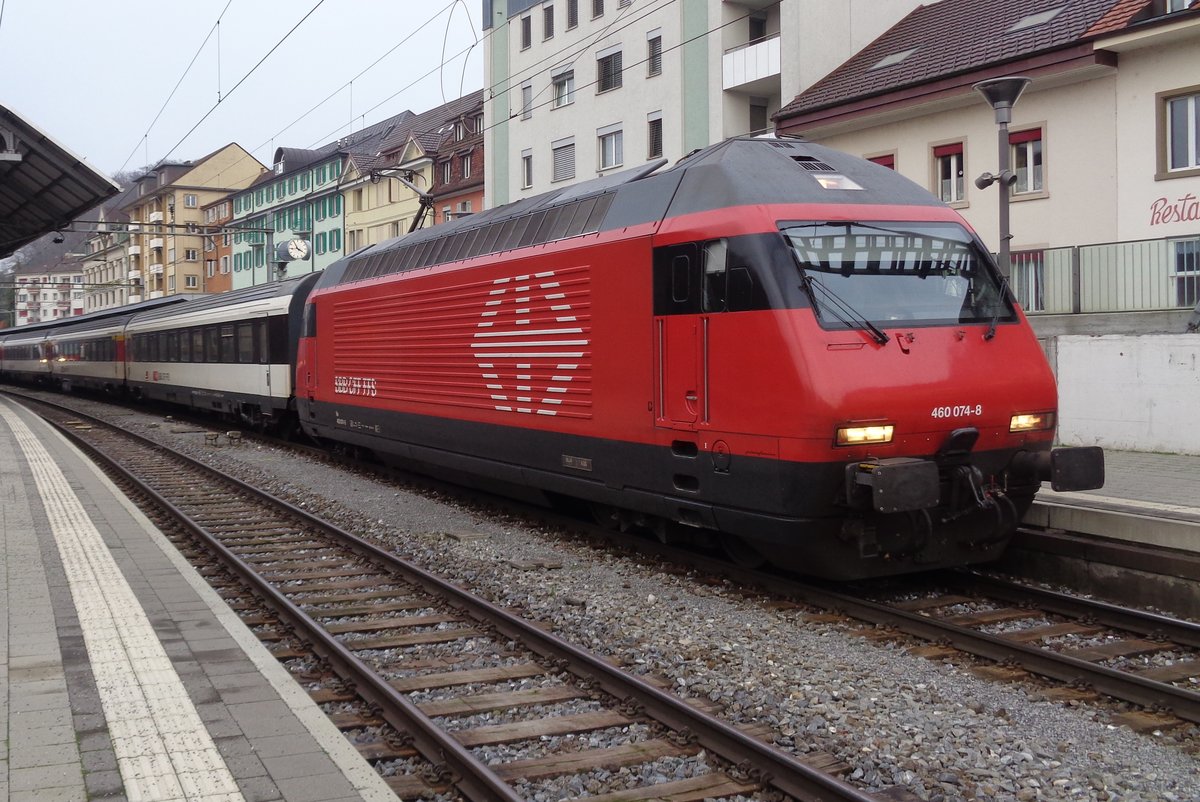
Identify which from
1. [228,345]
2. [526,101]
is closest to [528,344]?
[228,345]

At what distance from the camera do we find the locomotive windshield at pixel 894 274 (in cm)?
751

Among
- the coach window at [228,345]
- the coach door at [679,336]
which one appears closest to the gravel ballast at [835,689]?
the coach door at [679,336]

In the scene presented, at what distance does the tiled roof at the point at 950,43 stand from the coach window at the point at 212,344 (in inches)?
517

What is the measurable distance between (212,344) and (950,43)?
54.8 feet

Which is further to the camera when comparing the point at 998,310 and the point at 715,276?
the point at 998,310

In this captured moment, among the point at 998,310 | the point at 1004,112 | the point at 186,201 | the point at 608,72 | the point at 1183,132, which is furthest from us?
the point at 186,201

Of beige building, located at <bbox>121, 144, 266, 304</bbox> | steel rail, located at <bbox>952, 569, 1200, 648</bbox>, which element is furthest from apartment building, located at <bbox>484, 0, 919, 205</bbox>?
beige building, located at <bbox>121, 144, 266, 304</bbox>

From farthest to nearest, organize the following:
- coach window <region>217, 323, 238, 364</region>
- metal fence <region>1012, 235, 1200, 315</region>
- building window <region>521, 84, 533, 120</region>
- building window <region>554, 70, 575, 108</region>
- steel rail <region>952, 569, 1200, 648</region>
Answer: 1. building window <region>521, 84, 533, 120</region>
2. building window <region>554, 70, 575, 108</region>
3. coach window <region>217, 323, 238, 364</region>
4. metal fence <region>1012, 235, 1200, 315</region>
5. steel rail <region>952, 569, 1200, 648</region>

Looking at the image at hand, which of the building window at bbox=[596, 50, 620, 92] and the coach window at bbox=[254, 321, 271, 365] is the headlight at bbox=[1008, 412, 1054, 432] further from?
the building window at bbox=[596, 50, 620, 92]

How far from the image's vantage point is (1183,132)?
18547 millimetres

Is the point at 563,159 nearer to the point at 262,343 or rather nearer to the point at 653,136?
the point at 653,136

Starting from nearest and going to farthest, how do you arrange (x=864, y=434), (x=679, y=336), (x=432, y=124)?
1. (x=864, y=434)
2. (x=679, y=336)
3. (x=432, y=124)

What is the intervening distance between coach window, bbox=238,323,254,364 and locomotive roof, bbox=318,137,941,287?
38.3ft

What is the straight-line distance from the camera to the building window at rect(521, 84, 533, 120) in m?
36.6
